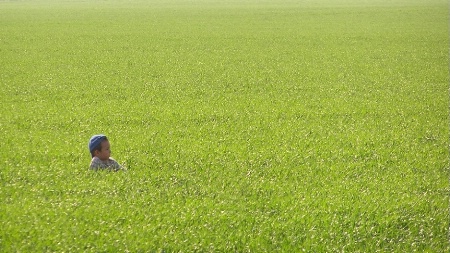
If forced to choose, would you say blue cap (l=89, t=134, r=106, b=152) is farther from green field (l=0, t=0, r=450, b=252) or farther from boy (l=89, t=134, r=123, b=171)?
green field (l=0, t=0, r=450, b=252)

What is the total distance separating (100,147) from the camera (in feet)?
29.0

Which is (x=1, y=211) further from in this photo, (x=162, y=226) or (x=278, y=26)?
(x=278, y=26)

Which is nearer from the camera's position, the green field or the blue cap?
the green field

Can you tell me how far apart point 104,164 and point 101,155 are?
0.20m

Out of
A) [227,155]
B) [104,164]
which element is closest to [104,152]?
[104,164]

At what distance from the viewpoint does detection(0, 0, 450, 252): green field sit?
21.9ft

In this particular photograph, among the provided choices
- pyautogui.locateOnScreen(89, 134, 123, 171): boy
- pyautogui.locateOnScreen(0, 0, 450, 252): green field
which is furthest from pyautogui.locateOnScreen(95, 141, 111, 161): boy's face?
pyautogui.locateOnScreen(0, 0, 450, 252): green field

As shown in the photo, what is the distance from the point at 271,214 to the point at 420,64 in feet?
54.1

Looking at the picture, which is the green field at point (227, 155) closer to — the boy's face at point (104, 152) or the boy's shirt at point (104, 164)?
the boy's shirt at point (104, 164)

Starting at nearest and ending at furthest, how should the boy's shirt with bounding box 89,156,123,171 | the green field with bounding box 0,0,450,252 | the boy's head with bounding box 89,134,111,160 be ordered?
the green field with bounding box 0,0,450,252 → the boy's shirt with bounding box 89,156,123,171 → the boy's head with bounding box 89,134,111,160

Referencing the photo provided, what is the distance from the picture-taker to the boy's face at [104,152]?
28.9ft

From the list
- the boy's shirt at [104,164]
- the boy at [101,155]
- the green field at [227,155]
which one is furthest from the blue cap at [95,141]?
the green field at [227,155]

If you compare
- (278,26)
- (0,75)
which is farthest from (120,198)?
(278,26)

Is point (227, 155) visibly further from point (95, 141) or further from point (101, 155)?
point (95, 141)
